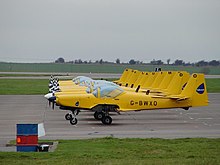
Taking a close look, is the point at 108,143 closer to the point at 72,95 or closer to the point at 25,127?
the point at 25,127

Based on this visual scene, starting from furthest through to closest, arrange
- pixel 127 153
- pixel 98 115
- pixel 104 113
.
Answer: pixel 98 115 < pixel 104 113 < pixel 127 153

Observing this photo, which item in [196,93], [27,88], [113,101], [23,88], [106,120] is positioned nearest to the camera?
[106,120]

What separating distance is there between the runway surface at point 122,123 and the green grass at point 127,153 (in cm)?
274

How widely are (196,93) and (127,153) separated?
42.5 feet

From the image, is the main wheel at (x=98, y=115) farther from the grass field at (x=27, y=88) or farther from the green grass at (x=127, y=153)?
the grass field at (x=27, y=88)

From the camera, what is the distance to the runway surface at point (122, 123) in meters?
21.2

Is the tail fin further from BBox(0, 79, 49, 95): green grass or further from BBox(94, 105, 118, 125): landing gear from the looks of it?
BBox(0, 79, 49, 95): green grass

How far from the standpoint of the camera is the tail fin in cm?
2728

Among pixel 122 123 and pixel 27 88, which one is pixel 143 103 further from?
pixel 27 88

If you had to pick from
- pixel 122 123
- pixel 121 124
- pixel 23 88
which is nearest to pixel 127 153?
pixel 121 124

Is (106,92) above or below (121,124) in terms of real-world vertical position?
above

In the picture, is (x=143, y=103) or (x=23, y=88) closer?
(x=143, y=103)

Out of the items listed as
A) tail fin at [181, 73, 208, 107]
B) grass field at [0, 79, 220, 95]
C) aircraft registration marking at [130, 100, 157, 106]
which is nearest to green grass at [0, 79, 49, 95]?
grass field at [0, 79, 220, 95]

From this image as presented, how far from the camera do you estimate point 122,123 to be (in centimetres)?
2592
